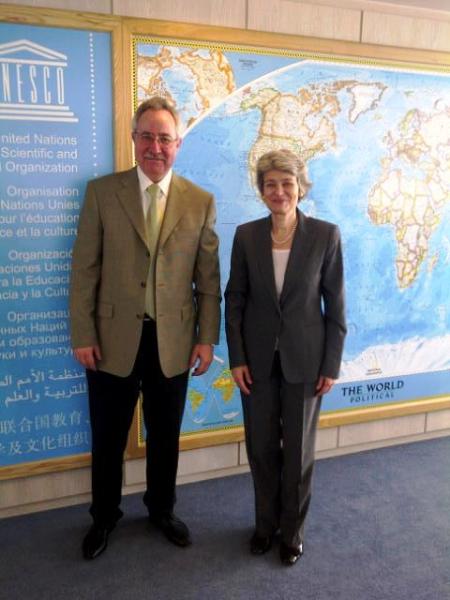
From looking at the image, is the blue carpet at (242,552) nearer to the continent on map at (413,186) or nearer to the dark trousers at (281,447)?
the dark trousers at (281,447)

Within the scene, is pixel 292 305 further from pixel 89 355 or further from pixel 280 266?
pixel 89 355

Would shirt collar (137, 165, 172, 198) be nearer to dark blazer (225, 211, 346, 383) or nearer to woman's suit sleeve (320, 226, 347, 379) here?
dark blazer (225, 211, 346, 383)

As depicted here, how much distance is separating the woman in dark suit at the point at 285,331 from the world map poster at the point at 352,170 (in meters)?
0.59

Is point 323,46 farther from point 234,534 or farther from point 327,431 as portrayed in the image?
point 234,534

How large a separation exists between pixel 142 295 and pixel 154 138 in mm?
582

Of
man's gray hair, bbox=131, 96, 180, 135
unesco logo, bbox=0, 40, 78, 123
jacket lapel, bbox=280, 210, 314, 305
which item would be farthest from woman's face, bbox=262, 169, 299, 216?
unesco logo, bbox=0, 40, 78, 123

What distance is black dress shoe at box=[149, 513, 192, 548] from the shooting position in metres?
2.23

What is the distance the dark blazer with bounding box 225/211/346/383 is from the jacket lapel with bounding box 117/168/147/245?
1.23 feet

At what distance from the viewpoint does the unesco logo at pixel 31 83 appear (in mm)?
2119

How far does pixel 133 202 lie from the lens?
204cm

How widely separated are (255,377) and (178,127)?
39.3 inches

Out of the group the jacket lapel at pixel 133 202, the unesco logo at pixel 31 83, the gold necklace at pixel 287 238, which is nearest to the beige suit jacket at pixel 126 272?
the jacket lapel at pixel 133 202

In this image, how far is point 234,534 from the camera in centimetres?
231

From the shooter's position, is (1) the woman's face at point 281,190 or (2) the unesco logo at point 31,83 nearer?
(1) the woman's face at point 281,190
